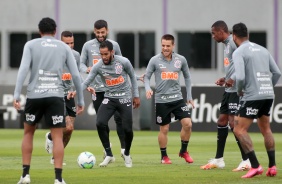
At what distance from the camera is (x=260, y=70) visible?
14688 millimetres

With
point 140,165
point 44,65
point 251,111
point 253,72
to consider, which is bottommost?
point 140,165

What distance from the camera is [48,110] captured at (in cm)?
1334

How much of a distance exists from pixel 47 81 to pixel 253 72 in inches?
127

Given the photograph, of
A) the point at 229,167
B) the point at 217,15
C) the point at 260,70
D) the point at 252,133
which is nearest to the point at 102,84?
the point at 229,167

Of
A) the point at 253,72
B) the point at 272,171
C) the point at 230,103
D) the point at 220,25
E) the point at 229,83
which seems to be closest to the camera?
the point at 253,72

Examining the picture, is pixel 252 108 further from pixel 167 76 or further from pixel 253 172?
pixel 167 76

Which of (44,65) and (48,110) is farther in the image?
(48,110)

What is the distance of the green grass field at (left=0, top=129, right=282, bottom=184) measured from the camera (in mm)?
14484

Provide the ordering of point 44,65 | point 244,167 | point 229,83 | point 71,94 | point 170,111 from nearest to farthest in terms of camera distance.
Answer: point 44,65, point 229,83, point 244,167, point 71,94, point 170,111

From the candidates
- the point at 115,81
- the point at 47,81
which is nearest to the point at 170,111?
the point at 115,81

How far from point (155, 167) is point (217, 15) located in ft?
93.9

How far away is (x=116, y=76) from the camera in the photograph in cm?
1703

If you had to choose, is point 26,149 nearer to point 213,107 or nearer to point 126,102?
point 126,102

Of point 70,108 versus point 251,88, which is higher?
point 251,88
